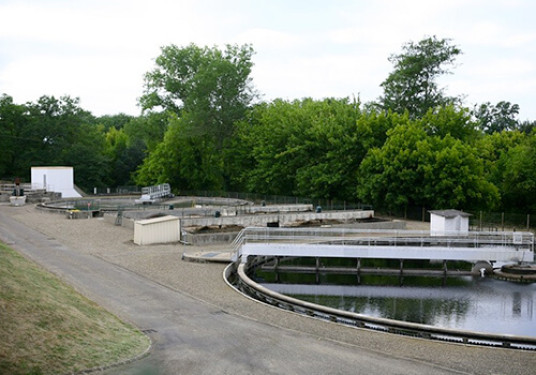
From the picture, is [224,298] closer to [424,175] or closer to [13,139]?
[424,175]

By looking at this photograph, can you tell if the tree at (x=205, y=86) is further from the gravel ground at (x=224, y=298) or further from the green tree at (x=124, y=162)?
the gravel ground at (x=224, y=298)

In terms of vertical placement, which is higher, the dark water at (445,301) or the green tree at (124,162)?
the green tree at (124,162)

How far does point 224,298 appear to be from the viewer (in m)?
19.7

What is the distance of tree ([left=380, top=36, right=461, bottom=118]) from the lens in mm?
62812

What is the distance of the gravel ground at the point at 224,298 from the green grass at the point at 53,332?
14.8 ft

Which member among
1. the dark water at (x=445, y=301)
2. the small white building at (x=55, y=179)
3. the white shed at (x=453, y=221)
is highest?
the small white building at (x=55, y=179)

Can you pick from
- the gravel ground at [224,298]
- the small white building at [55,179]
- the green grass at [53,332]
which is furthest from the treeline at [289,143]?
the green grass at [53,332]

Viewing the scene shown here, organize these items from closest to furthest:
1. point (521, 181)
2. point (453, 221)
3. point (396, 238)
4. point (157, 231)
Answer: point (157, 231)
point (396, 238)
point (453, 221)
point (521, 181)

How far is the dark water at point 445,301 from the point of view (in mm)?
20984

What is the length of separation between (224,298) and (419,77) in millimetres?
51193

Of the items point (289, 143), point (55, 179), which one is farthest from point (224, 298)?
point (55, 179)

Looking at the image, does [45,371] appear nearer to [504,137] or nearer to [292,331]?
[292,331]

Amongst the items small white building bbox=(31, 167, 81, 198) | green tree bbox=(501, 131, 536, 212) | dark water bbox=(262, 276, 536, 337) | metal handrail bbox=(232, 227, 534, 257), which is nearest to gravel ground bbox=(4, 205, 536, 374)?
metal handrail bbox=(232, 227, 534, 257)

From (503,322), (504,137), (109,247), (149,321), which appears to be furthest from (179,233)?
(504,137)
